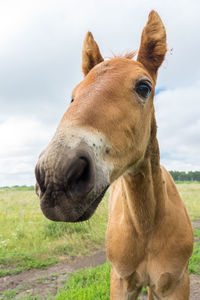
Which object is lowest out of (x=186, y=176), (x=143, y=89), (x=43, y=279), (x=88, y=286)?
(x=186, y=176)

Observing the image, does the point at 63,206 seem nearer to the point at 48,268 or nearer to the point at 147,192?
the point at 147,192

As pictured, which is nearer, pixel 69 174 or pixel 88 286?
pixel 69 174

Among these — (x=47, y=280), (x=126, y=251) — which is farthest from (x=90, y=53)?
(x=47, y=280)

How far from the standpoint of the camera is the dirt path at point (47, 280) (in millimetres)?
4223

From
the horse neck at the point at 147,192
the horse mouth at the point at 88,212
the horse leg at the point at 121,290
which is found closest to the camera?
the horse mouth at the point at 88,212

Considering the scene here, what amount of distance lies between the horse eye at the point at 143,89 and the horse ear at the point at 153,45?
570 millimetres

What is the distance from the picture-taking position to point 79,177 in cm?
136

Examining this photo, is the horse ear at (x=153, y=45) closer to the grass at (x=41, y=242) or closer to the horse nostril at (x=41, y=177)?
the horse nostril at (x=41, y=177)

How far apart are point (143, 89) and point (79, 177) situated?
115 centimetres

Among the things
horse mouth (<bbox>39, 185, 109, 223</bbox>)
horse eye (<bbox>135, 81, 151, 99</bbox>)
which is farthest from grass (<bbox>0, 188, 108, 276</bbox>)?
horse mouth (<bbox>39, 185, 109, 223</bbox>)

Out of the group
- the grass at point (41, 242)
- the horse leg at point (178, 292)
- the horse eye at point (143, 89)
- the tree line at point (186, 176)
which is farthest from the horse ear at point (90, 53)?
the tree line at point (186, 176)

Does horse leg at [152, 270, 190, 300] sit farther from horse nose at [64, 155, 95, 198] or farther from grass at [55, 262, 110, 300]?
horse nose at [64, 155, 95, 198]

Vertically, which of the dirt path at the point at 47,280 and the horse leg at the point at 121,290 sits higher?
the horse leg at the point at 121,290

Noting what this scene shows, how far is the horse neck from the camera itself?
2.42 metres
